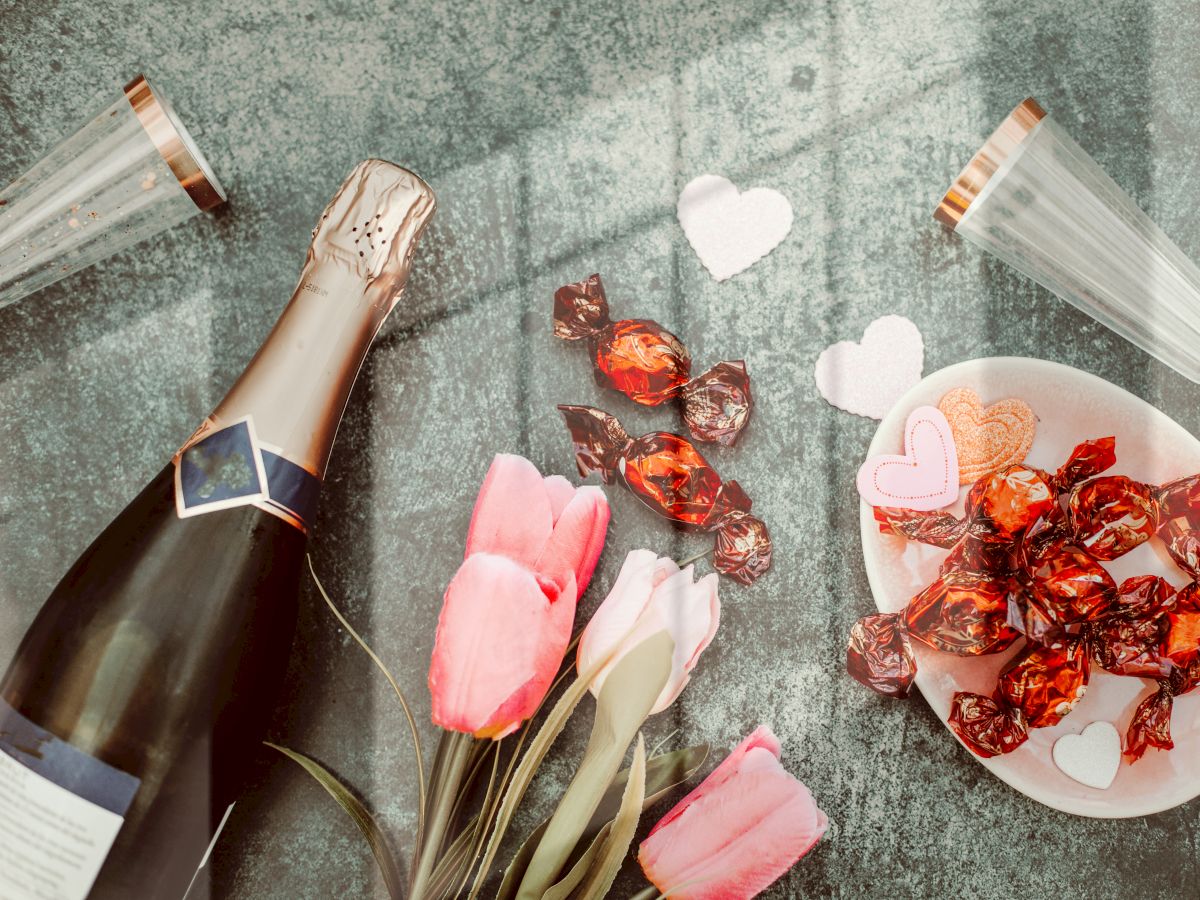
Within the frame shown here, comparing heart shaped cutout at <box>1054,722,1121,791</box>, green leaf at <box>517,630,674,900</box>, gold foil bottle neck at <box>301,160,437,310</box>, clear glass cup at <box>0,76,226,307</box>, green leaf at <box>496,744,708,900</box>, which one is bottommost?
heart shaped cutout at <box>1054,722,1121,791</box>

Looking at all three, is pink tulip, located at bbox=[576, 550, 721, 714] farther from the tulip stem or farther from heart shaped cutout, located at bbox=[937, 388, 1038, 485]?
heart shaped cutout, located at bbox=[937, 388, 1038, 485]

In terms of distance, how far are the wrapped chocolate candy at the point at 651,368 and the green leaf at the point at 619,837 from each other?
9.2 inches

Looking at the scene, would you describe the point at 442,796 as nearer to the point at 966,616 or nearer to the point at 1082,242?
the point at 966,616

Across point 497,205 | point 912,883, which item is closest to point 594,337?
point 497,205

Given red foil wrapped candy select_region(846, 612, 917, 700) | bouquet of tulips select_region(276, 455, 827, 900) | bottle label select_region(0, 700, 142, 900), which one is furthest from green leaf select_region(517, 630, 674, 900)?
bottle label select_region(0, 700, 142, 900)

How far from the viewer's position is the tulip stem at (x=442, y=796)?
0.58 meters

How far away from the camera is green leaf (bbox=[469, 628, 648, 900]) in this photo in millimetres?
559

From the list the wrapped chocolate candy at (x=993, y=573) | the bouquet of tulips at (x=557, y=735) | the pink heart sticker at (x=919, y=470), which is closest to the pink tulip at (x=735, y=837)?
the bouquet of tulips at (x=557, y=735)

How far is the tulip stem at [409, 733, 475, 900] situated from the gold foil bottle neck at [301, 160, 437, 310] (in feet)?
1.01

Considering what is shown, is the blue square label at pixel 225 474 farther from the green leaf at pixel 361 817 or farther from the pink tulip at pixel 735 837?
the pink tulip at pixel 735 837

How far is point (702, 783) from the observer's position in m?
0.59

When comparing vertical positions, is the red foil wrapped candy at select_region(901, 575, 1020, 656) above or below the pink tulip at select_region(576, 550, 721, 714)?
below

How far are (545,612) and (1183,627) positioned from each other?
43cm

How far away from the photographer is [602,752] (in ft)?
1.87
